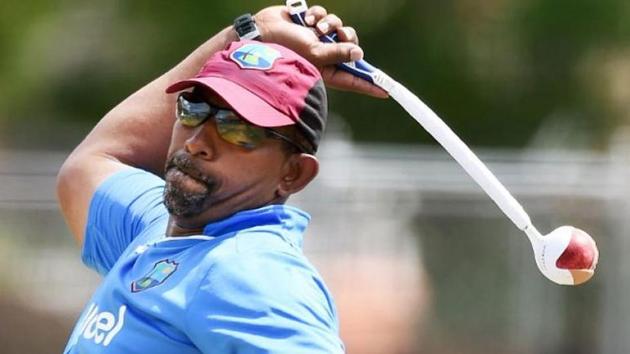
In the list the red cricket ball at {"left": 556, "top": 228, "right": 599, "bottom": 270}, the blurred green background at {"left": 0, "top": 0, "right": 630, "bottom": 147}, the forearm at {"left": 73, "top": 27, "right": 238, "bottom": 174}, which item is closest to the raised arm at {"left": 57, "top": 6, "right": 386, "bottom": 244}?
the forearm at {"left": 73, "top": 27, "right": 238, "bottom": 174}

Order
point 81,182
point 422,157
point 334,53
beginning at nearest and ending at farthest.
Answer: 1. point 334,53
2. point 81,182
3. point 422,157

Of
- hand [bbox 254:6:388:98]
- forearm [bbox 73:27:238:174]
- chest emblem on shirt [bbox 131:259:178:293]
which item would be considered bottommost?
chest emblem on shirt [bbox 131:259:178:293]

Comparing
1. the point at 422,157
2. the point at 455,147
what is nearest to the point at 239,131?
the point at 455,147

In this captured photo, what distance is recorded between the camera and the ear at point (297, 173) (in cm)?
290

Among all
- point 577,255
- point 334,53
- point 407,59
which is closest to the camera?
point 577,255

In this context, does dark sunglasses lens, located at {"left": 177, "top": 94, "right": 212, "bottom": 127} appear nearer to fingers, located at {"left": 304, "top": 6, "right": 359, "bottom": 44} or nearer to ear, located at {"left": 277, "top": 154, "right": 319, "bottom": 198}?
ear, located at {"left": 277, "top": 154, "right": 319, "bottom": 198}

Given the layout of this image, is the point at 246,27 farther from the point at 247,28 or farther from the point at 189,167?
the point at 189,167

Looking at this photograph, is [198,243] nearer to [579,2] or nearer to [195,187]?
[195,187]

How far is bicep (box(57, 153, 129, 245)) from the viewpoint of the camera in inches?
138

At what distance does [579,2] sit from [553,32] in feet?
0.90

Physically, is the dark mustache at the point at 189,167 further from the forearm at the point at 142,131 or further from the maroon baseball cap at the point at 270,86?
the forearm at the point at 142,131

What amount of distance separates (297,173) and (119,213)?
0.62m

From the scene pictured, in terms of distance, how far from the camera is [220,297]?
8.47 feet

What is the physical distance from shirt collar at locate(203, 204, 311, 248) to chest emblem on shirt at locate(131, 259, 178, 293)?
109 millimetres
